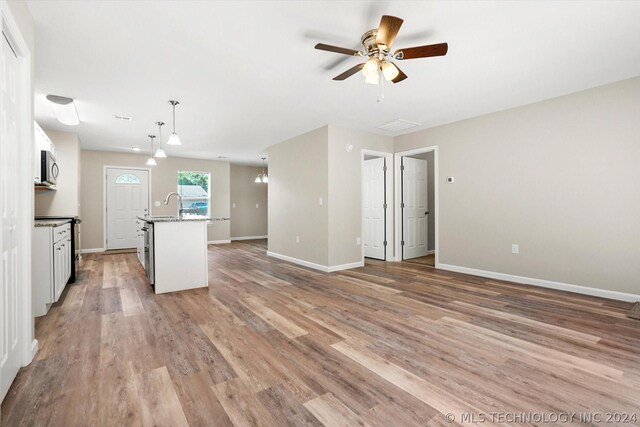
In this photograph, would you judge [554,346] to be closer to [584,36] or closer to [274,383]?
[274,383]

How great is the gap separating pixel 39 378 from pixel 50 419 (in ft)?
1.78

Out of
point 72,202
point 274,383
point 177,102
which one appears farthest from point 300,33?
point 72,202

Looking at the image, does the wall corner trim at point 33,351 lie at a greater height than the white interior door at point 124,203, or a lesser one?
lesser

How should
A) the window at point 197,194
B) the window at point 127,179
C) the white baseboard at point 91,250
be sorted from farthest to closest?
the window at point 197,194 → the window at point 127,179 → the white baseboard at point 91,250

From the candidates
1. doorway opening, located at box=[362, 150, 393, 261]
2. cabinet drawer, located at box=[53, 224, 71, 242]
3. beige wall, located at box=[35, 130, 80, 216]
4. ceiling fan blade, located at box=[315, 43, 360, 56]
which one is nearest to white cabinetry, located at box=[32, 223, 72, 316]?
cabinet drawer, located at box=[53, 224, 71, 242]

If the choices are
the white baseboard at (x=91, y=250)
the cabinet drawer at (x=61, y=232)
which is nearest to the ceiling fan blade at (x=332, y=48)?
the cabinet drawer at (x=61, y=232)

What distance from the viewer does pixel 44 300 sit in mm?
3018

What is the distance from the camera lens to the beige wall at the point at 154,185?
718cm

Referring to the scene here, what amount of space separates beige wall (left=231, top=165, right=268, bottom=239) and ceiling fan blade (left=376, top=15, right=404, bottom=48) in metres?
8.27

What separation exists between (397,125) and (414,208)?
1.91 m

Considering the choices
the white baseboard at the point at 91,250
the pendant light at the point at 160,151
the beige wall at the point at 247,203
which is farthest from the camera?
the beige wall at the point at 247,203

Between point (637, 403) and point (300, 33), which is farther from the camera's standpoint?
point (300, 33)

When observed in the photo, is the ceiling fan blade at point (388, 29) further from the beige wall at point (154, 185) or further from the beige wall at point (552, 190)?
the beige wall at point (154, 185)

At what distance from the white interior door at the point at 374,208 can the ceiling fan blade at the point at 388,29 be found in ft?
12.8
